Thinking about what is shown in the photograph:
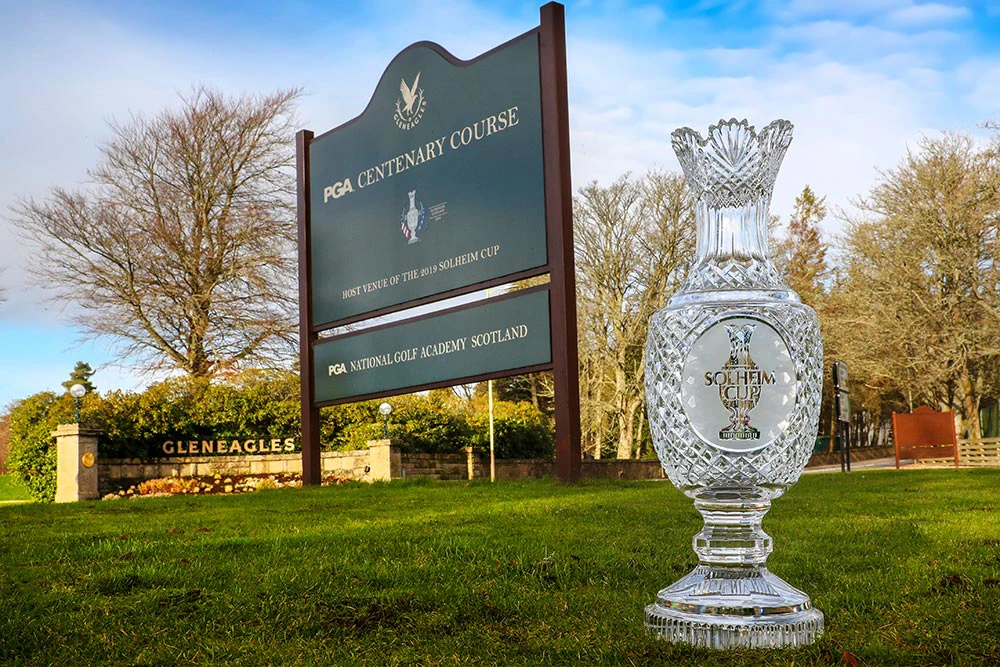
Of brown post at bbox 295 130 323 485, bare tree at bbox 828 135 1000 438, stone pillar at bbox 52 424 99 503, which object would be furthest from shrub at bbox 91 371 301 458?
bare tree at bbox 828 135 1000 438

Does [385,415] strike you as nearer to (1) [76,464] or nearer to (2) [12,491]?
(1) [76,464]

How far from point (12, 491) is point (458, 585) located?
22.7m

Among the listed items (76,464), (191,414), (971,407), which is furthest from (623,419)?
(76,464)

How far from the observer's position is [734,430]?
2.88m

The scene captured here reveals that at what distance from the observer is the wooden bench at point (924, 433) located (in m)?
20.6

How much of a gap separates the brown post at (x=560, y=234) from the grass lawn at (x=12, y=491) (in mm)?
14459

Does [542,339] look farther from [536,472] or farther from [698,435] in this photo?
[536,472]

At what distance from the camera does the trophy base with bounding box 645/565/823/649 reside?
2834 mm

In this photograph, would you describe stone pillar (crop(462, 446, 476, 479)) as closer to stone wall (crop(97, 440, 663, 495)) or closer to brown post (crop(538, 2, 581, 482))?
stone wall (crop(97, 440, 663, 495))

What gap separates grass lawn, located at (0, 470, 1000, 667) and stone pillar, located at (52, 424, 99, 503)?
35.3 feet

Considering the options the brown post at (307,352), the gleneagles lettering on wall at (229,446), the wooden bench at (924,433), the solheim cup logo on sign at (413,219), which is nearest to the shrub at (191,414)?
the gleneagles lettering on wall at (229,446)

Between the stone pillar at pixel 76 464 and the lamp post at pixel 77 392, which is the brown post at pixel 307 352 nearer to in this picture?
the lamp post at pixel 77 392

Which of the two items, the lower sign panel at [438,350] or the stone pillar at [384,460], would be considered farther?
the stone pillar at [384,460]

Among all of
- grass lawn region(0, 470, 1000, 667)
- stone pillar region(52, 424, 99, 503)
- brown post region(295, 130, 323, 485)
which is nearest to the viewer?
grass lawn region(0, 470, 1000, 667)
